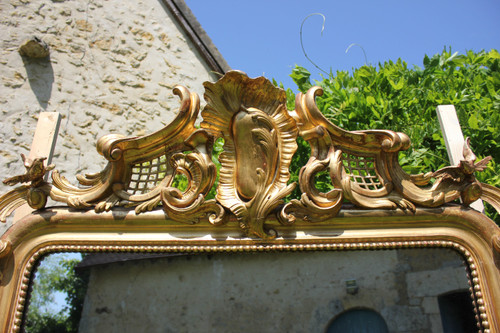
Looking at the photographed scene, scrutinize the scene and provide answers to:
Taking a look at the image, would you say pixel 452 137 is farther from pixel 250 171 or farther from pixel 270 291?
pixel 270 291

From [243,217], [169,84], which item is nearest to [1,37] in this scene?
[169,84]

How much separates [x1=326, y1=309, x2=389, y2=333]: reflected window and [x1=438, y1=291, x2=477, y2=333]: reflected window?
686 mm

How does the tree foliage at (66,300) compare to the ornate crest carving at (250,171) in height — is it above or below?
above

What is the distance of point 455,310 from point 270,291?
2045 millimetres

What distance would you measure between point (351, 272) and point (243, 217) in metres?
3.57

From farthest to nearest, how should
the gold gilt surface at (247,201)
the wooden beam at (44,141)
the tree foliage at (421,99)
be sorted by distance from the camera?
the tree foliage at (421,99) → the wooden beam at (44,141) → the gold gilt surface at (247,201)

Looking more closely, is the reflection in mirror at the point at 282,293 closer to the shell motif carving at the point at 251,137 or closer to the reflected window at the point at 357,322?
the reflected window at the point at 357,322

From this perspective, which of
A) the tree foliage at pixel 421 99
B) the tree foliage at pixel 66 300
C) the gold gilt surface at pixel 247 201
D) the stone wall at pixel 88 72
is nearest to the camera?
the gold gilt surface at pixel 247 201

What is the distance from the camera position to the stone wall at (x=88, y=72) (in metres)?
4.62

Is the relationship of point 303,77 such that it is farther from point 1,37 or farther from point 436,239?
point 1,37

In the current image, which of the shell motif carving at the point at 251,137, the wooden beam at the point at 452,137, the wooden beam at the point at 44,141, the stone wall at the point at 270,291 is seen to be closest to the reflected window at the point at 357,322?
the stone wall at the point at 270,291

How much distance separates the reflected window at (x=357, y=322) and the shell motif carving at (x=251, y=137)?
12.2ft

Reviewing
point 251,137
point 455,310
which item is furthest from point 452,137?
point 455,310

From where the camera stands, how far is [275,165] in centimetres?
192
